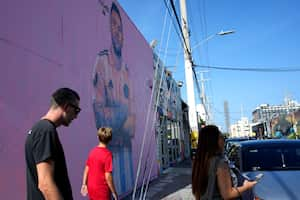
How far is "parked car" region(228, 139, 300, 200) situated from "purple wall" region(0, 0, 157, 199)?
302 cm

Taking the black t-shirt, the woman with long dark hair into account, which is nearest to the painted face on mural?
the woman with long dark hair

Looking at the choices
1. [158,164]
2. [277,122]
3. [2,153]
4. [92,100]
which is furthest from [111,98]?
[277,122]

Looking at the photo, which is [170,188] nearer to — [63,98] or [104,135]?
[104,135]

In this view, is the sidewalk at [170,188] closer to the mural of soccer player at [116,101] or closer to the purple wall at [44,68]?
the mural of soccer player at [116,101]

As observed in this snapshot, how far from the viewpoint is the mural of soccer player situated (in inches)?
271

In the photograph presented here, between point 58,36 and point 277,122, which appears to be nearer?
point 58,36

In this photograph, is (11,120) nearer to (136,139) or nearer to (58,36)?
(58,36)

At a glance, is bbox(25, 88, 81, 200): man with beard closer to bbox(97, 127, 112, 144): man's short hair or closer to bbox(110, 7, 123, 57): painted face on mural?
bbox(97, 127, 112, 144): man's short hair

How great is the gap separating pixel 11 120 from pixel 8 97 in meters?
0.29

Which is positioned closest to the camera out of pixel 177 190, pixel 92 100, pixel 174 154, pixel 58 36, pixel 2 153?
pixel 2 153

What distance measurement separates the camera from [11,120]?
3.90m

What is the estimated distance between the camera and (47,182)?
216 cm

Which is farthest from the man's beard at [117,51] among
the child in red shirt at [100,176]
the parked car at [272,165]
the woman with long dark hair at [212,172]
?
the woman with long dark hair at [212,172]

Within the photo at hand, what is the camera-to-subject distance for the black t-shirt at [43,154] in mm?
2219
